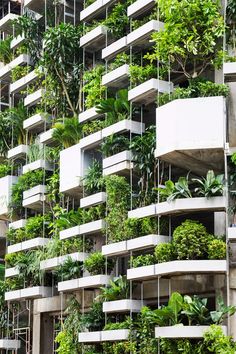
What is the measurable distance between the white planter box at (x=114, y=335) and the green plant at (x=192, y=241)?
302 cm

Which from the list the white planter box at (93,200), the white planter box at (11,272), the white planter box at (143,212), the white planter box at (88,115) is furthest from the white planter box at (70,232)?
the white planter box at (88,115)

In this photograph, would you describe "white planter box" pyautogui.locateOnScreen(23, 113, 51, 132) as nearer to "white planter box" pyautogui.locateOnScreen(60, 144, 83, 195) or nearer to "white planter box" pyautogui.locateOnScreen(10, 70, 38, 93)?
"white planter box" pyautogui.locateOnScreen(10, 70, 38, 93)

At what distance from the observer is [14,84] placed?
109 feet

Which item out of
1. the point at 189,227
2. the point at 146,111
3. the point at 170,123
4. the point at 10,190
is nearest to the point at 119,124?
the point at 146,111

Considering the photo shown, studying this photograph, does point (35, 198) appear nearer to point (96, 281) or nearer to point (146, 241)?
point (96, 281)

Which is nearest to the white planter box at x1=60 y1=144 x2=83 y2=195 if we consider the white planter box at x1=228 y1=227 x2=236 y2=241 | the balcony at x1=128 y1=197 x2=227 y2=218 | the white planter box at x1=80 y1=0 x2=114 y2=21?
the white planter box at x1=80 y1=0 x2=114 y2=21

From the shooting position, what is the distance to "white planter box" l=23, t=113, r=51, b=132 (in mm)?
30591

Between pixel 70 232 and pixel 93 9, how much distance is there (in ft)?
24.1

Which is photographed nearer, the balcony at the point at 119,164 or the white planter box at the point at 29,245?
the balcony at the point at 119,164

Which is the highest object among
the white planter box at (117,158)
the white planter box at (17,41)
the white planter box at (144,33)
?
the white planter box at (17,41)

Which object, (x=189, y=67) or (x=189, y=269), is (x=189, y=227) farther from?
(x=189, y=67)

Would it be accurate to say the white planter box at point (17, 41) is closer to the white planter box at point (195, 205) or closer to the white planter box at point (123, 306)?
the white planter box at point (123, 306)

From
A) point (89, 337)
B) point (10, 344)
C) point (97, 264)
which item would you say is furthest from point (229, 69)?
point (10, 344)

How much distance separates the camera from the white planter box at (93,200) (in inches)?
1041
